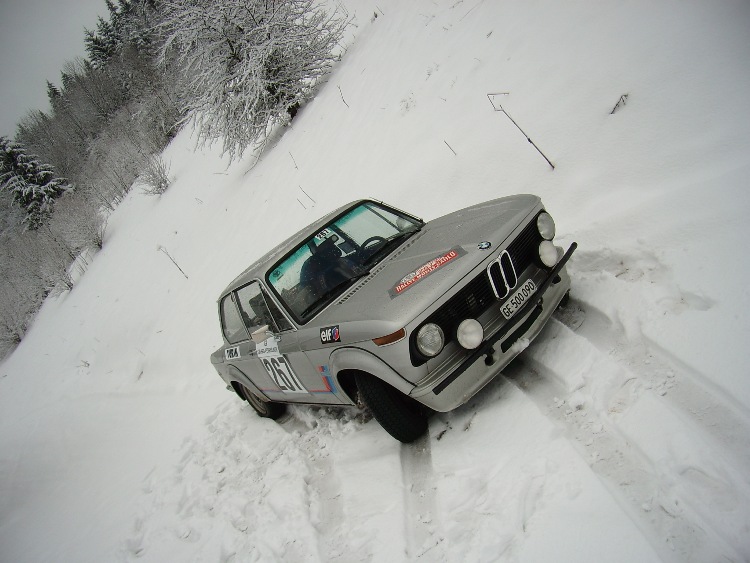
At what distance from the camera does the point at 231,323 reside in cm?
491

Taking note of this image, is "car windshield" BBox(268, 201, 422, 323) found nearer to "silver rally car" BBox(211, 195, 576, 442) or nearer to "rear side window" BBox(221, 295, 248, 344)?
"silver rally car" BBox(211, 195, 576, 442)

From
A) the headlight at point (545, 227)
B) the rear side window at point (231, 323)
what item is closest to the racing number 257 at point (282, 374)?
the rear side window at point (231, 323)

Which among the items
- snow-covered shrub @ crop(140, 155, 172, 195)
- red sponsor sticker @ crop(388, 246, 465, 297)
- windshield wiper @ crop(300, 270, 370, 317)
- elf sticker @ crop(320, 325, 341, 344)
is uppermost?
snow-covered shrub @ crop(140, 155, 172, 195)

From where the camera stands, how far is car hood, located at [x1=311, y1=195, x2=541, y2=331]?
2.97 meters

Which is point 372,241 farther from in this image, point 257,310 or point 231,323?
point 231,323

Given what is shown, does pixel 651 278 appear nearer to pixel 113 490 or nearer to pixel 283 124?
pixel 113 490

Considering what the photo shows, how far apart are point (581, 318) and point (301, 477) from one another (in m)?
2.65

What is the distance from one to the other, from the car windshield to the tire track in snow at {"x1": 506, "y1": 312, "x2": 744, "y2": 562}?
59.0 inches

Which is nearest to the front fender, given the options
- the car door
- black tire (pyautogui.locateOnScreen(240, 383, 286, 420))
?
the car door

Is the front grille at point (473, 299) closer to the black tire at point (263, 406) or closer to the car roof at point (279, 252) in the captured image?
the car roof at point (279, 252)

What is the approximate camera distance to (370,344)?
2984 millimetres

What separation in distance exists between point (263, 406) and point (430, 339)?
9.90ft

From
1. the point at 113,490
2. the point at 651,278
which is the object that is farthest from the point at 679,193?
the point at 113,490

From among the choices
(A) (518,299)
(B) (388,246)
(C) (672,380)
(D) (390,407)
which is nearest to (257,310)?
(B) (388,246)
